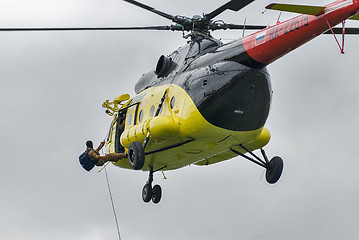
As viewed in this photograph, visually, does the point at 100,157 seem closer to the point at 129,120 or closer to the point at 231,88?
the point at 129,120

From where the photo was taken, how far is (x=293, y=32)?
1731 cm

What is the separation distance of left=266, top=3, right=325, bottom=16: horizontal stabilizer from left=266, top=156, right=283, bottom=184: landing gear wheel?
283 inches

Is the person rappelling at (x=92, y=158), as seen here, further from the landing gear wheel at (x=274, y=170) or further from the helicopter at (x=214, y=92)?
the landing gear wheel at (x=274, y=170)

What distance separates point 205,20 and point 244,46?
376cm

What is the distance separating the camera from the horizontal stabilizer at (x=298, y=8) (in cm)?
1524

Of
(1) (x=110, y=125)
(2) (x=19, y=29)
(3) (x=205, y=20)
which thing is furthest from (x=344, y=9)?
(1) (x=110, y=125)

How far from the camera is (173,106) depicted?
788 inches

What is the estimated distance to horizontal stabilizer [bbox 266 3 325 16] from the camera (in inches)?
600

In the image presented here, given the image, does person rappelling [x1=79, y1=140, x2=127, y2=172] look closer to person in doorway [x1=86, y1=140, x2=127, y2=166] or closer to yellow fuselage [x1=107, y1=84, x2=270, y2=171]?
person in doorway [x1=86, y1=140, x2=127, y2=166]

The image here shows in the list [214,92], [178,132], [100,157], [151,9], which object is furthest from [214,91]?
[100,157]

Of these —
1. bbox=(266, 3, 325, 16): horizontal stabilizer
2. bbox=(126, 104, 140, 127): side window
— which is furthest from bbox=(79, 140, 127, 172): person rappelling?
bbox=(266, 3, 325, 16): horizontal stabilizer

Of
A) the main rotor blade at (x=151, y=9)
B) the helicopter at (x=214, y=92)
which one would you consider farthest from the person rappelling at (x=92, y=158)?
the main rotor blade at (x=151, y=9)

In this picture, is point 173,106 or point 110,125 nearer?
point 173,106

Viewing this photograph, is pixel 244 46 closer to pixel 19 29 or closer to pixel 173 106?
pixel 173 106
